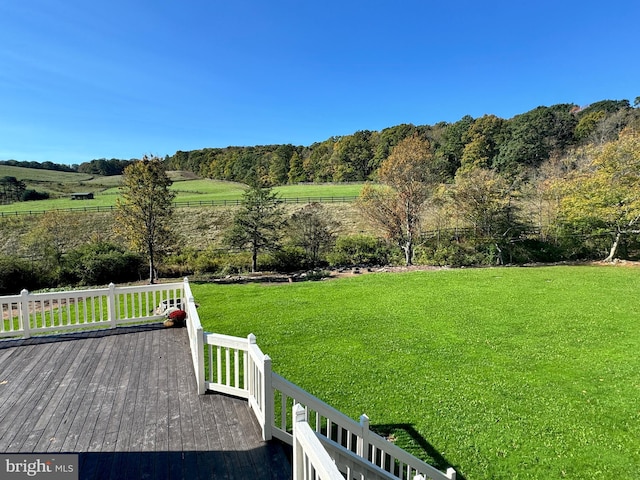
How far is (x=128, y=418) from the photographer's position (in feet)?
12.9

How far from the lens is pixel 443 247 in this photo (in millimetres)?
18875

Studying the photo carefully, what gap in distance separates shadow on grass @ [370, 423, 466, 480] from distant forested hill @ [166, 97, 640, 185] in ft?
59.7

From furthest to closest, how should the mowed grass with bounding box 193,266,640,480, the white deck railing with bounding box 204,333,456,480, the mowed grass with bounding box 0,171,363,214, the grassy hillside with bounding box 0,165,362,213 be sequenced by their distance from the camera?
1. the grassy hillside with bounding box 0,165,362,213
2. the mowed grass with bounding box 0,171,363,214
3. the mowed grass with bounding box 193,266,640,480
4. the white deck railing with bounding box 204,333,456,480

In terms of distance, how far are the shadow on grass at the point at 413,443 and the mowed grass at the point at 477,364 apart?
0.06 ft

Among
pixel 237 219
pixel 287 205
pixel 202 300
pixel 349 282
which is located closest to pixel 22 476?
pixel 202 300

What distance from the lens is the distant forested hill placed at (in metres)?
39.4

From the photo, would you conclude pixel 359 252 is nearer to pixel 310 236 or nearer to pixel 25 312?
pixel 310 236

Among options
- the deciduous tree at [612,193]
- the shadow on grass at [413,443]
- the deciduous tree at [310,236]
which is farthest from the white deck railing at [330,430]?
the deciduous tree at [612,193]

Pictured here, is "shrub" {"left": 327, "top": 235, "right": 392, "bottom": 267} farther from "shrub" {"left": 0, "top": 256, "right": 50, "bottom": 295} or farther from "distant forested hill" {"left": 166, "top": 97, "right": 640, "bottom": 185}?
"shrub" {"left": 0, "top": 256, "right": 50, "bottom": 295}

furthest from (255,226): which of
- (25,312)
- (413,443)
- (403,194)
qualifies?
(413,443)


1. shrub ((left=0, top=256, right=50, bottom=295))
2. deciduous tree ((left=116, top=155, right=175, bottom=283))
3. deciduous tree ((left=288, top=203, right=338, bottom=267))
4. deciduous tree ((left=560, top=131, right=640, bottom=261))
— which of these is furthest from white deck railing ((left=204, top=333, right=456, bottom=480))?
deciduous tree ((left=560, top=131, right=640, bottom=261))

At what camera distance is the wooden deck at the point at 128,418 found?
10.5 feet

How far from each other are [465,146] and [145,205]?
41.1m

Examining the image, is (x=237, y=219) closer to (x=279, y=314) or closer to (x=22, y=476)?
(x=279, y=314)
